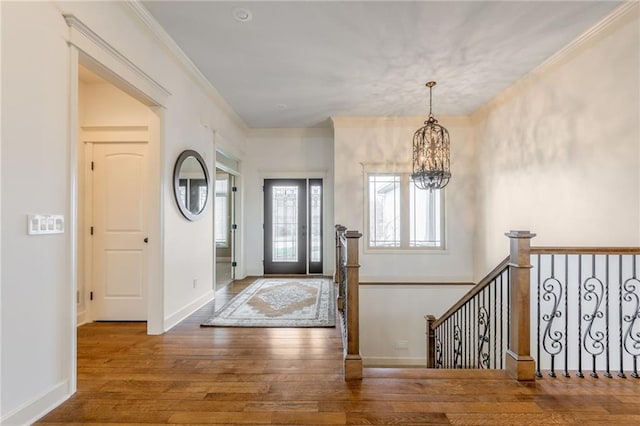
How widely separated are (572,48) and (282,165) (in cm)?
468

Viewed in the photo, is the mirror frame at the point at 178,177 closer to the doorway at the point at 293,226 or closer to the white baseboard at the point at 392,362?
the doorway at the point at 293,226

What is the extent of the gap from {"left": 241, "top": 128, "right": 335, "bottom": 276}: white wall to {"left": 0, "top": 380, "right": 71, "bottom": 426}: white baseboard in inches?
171

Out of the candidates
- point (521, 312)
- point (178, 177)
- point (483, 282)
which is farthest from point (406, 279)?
point (178, 177)

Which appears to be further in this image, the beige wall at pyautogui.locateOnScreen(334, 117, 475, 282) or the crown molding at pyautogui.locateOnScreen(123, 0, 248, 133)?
the beige wall at pyautogui.locateOnScreen(334, 117, 475, 282)

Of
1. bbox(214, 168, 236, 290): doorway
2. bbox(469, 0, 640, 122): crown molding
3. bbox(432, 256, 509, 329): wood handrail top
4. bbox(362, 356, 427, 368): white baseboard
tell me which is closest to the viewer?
bbox(432, 256, 509, 329): wood handrail top

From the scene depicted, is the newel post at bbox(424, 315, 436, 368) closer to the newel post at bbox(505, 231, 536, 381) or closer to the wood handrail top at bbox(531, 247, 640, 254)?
the newel post at bbox(505, 231, 536, 381)

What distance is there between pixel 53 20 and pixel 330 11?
199cm

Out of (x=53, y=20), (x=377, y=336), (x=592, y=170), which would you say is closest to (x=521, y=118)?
(x=592, y=170)

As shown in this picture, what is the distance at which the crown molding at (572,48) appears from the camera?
104 inches

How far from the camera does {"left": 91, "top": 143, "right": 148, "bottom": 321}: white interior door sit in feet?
11.6

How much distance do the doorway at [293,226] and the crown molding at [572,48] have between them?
3489 millimetres

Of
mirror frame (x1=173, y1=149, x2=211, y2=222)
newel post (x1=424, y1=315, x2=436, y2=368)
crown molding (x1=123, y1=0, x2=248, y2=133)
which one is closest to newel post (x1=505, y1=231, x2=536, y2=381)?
newel post (x1=424, y1=315, x2=436, y2=368)

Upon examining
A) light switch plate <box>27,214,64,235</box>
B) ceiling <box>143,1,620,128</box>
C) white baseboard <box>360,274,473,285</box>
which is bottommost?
white baseboard <box>360,274,473,285</box>

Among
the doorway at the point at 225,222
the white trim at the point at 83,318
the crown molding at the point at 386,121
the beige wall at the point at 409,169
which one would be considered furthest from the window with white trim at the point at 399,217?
the white trim at the point at 83,318
